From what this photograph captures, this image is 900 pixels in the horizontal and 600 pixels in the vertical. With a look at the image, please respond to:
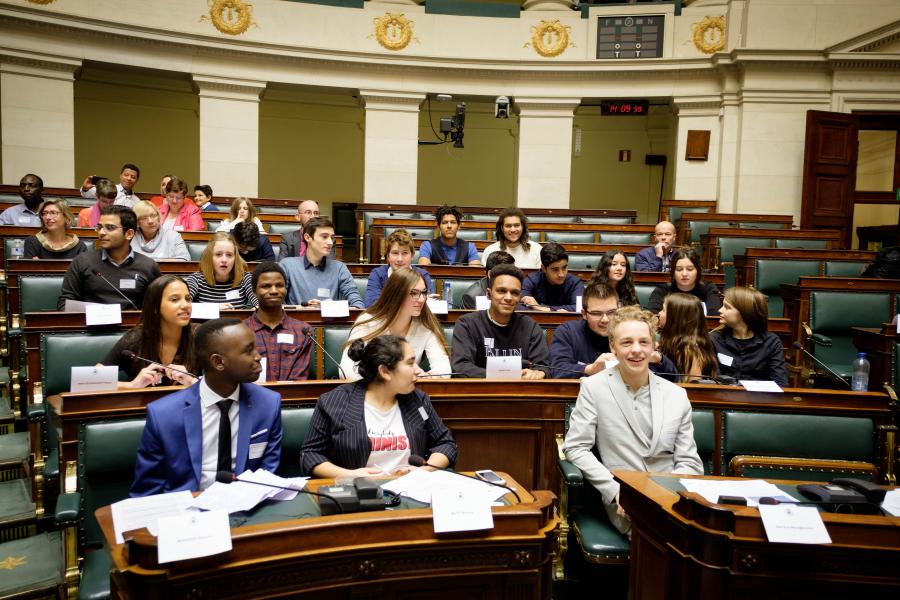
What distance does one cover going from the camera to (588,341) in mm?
3467

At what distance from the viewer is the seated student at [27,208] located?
19.8 ft

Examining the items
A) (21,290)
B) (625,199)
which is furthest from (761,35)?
(21,290)

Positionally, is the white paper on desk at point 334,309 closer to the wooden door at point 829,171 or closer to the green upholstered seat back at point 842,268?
the green upholstered seat back at point 842,268

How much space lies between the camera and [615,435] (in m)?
2.61

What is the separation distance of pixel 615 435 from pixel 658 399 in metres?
0.21

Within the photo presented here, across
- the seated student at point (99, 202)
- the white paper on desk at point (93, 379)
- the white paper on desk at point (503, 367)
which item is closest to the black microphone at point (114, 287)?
the white paper on desk at point (93, 379)

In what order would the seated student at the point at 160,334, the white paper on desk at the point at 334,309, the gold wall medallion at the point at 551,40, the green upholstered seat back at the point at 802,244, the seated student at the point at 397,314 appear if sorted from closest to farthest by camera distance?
the seated student at the point at 160,334
the seated student at the point at 397,314
the white paper on desk at the point at 334,309
the green upholstered seat back at the point at 802,244
the gold wall medallion at the point at 551,40

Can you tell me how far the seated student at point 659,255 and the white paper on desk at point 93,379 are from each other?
4582 millimetres

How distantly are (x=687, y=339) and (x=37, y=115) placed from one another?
888cm

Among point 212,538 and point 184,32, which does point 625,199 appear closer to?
point 184,32

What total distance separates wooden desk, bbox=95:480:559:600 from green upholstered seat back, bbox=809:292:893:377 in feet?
13.0

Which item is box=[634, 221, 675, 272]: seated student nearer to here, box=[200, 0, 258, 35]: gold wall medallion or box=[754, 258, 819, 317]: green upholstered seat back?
box=[754, 258, 819, 317]: green upholstered seat back

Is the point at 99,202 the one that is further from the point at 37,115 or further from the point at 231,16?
the point at 231,16

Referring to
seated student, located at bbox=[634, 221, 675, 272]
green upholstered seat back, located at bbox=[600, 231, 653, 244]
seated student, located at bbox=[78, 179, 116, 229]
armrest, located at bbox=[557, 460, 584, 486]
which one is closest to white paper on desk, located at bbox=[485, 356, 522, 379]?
armrest, located at bbox=[557, 460, 584, 486]
